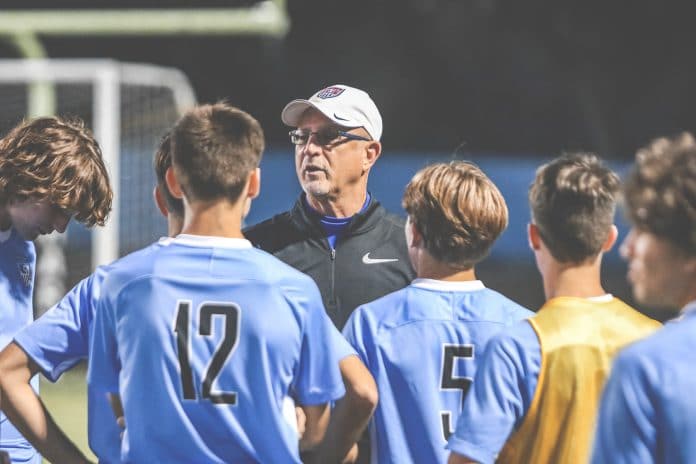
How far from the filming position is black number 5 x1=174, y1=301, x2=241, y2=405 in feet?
8.72

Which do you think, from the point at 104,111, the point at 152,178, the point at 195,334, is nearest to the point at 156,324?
the point at 195,334

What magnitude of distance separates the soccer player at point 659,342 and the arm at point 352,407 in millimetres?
880

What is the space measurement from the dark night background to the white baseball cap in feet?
35.6

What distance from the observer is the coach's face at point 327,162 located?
14.2ft

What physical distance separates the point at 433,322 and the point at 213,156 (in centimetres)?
80

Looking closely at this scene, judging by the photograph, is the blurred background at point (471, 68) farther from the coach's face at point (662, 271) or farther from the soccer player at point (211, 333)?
the coach's face at point (662, 271)

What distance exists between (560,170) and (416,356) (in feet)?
2.12

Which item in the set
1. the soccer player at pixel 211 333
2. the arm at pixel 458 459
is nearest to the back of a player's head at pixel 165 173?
the soccer player at pixel 211 333

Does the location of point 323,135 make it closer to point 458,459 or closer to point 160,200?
point 160,200

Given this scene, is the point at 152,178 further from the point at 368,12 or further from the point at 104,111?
the point at 368,12

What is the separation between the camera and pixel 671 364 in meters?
2.04

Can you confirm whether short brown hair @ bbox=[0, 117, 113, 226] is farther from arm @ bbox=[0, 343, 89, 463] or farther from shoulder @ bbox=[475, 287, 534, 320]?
shoulder @ bbox=[475, 287, 534, 320]

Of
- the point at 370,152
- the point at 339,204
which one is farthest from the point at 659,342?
the point at 370,152

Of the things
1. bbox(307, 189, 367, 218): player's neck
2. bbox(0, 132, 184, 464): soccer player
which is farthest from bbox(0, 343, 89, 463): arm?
bbox(307, 189, 367, 218): player's neck
